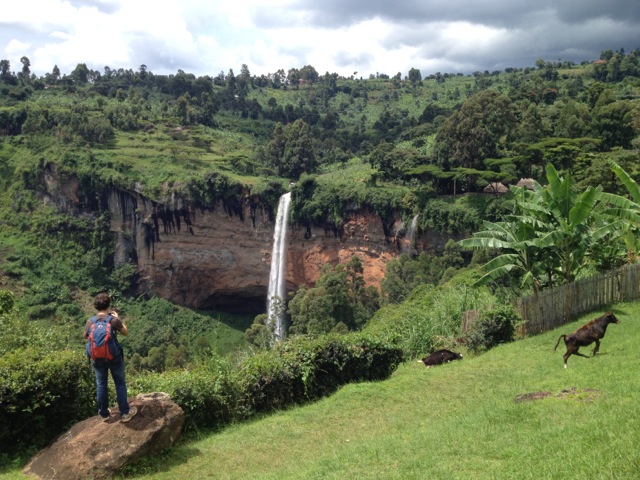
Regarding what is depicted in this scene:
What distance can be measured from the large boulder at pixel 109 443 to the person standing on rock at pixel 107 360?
0.52 feet

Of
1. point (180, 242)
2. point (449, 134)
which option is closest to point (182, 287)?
point (180, 242)

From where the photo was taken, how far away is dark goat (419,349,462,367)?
12.8m

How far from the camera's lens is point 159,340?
136 feet

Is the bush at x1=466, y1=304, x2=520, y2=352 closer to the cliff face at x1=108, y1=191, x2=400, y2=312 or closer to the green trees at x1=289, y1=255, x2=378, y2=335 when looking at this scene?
the green trees at x1=289, y1=255, x2=378, y2=335

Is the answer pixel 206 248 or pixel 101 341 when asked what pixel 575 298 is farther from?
pixel 206 248

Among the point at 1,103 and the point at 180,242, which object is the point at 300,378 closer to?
the point at 180,242

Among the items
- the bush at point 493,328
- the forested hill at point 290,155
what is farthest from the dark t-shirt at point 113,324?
the forested hill at point 290,155

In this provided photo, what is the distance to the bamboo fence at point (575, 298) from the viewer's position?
45.7 ft

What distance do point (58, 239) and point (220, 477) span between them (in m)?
47.5

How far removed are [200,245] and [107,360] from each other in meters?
41.2

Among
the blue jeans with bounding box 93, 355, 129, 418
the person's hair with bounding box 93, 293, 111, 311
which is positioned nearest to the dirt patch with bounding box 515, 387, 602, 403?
the blue jeans with bounding box 93, 355, 129, 418

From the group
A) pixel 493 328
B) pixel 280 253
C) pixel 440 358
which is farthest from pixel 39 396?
pixel 280 253

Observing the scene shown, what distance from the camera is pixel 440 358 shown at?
12.9 m

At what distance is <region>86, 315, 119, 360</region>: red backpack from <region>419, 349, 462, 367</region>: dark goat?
7.98 metres
